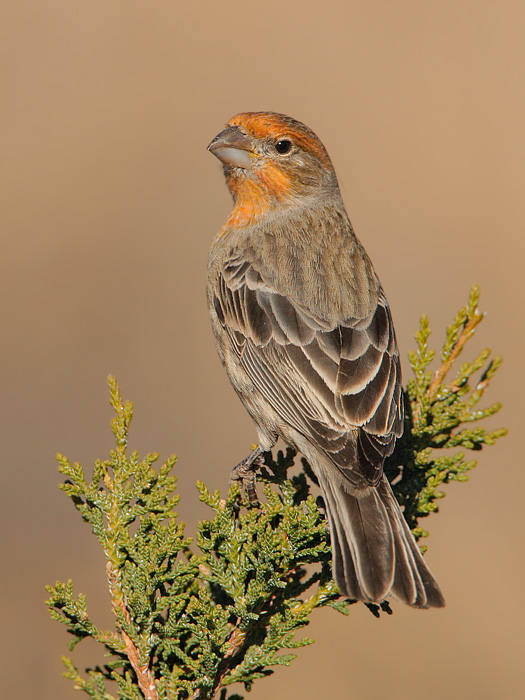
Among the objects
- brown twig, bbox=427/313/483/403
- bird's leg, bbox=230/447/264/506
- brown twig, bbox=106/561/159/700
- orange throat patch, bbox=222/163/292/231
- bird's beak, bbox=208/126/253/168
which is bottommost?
brown twig, bbox=106/561/159/700

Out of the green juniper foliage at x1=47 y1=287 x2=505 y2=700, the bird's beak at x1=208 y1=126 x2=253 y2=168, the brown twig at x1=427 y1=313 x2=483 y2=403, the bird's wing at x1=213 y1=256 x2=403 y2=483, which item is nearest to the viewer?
the green juniper foliage at x1=47 y1=287 x2=505 y2=700

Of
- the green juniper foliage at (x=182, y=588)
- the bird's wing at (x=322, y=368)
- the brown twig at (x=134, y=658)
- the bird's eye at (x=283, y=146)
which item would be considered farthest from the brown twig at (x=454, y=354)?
the brown twig at (x=134, y=658)

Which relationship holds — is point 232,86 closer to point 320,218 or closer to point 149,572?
point 320,218

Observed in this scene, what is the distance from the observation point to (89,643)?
7238 mm

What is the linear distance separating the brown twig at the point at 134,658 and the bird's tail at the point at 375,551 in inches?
37.4

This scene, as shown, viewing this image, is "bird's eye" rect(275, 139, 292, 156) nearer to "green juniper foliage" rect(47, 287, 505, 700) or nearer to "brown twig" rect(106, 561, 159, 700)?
"green juniper foliage" rect(47, 287, 505, 700)

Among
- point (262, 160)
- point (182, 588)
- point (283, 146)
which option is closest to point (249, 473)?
point (182, 588)

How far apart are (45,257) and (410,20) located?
24.1 ft

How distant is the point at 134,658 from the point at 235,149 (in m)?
3.38

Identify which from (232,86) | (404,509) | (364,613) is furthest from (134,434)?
(232,86)

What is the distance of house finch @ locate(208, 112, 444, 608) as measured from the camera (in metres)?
3.90

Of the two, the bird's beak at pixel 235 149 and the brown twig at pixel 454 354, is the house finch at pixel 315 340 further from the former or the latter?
the brown twig at pixel 454 354

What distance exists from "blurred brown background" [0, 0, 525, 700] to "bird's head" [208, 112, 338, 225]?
13.2 feet

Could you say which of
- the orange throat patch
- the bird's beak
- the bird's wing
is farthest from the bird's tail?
the bird's beak
